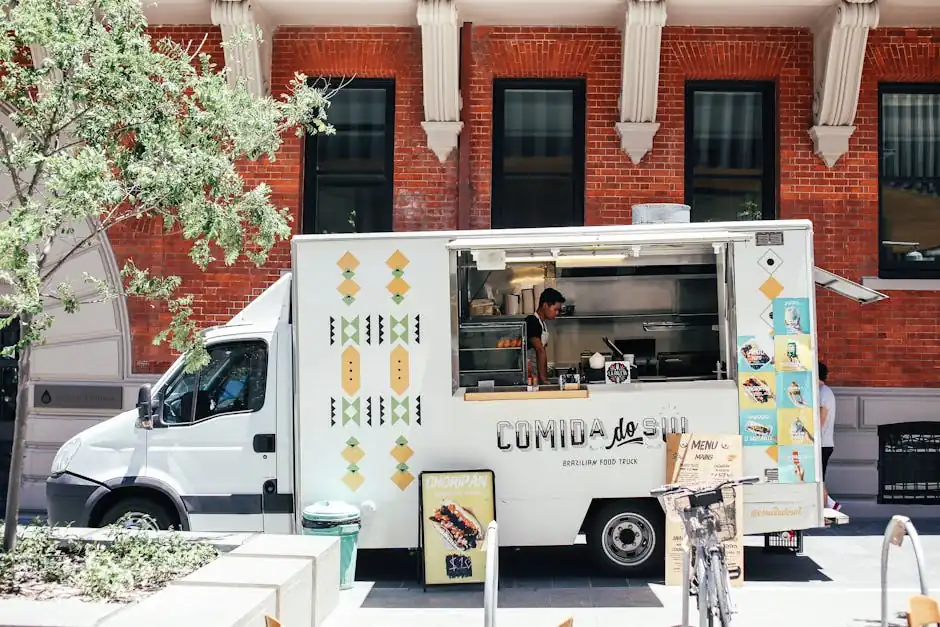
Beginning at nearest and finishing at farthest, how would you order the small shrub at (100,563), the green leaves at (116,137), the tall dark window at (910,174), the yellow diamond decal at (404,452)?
the green leaves at (116,137) < the small shrub at (100,563) < the yellow diamond decal at (404,452) < the tall dark window at (910,174)

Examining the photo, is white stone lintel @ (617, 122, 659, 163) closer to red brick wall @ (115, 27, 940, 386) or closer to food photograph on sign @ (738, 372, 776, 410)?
red brick wall @ (115, 27, 940, 386)

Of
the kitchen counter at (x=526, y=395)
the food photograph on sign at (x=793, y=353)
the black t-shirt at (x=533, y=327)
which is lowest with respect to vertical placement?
the kitchen counter at (x=526, y=395)

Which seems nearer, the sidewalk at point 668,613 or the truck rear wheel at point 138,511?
the sidewalk at point 668,613

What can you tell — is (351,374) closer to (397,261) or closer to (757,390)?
(397,261)

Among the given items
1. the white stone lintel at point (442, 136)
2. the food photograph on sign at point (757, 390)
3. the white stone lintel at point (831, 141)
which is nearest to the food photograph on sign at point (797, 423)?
the food photograph on sign at point (757, 390)

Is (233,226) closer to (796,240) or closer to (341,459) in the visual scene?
(341,459)

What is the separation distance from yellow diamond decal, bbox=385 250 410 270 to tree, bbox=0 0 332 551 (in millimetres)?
1554

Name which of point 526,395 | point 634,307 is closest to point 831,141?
point 634,307

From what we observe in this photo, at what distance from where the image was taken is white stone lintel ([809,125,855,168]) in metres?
11.9

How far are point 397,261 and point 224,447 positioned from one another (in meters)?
2.29

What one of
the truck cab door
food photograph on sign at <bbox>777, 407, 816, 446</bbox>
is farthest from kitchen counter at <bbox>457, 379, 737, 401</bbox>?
the truck cab door

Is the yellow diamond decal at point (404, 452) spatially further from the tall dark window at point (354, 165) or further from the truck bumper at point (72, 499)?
the tall dark window at point (354, 165)

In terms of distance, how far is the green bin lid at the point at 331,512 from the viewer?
841 cm

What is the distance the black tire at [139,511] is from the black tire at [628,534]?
12.5 feet
